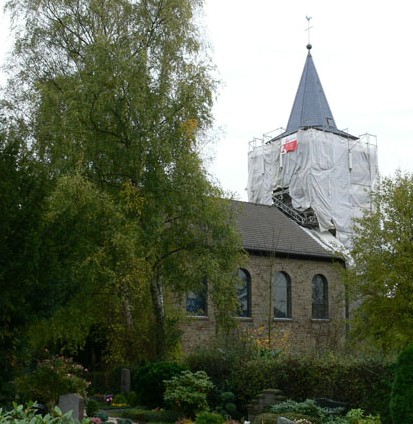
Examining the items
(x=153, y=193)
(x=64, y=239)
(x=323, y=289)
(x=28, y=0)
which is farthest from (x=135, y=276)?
(x=323, y=289)

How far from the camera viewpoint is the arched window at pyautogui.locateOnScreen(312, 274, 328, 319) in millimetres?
35906

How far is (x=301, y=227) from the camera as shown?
38.7 meters

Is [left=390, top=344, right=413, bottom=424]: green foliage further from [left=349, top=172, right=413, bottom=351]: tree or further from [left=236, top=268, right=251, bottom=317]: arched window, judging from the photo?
[left=236, top=268, right=251, bottom=317]: arched window

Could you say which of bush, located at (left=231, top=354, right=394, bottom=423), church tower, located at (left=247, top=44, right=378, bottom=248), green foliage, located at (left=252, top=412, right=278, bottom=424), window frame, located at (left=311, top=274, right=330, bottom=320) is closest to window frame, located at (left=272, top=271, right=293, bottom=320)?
window frame, located at (left=311, top=274, right=330, bottom=320)

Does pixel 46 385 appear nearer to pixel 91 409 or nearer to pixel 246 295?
pixel 91 409

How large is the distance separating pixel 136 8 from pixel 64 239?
41.2 feet

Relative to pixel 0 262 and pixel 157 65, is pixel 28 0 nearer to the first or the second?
pixel 157 65

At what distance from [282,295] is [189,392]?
1773 centimetres

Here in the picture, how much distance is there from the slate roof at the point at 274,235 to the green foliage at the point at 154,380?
13.9m

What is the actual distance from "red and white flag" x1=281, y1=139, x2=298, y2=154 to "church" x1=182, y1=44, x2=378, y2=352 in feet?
0.19

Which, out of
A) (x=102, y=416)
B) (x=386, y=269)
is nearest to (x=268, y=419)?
(x=102, y=416)

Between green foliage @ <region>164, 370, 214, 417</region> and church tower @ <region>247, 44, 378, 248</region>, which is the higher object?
church tower @ <region>247, 44, 378, 248</region>

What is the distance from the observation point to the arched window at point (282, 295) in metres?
34.2

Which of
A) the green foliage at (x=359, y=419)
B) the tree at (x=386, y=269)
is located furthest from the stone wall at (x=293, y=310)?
the green foliage at (x=359, y=419)
